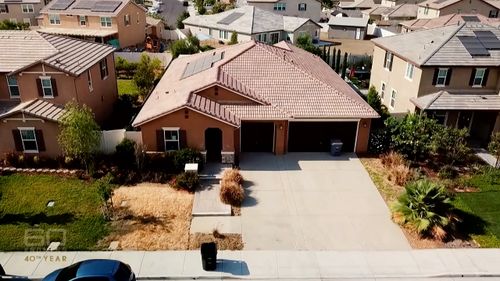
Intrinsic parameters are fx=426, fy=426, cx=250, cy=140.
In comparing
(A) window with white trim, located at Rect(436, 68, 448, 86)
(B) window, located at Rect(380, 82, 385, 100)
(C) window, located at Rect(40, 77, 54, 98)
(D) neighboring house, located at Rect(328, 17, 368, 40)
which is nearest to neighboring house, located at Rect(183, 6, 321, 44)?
(D) neighboring house, located at Rect(328, 17, 368, 40)

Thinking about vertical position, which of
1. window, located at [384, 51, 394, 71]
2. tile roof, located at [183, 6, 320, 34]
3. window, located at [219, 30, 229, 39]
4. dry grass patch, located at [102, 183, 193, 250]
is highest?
window, located at [384, 51, 394, 71]

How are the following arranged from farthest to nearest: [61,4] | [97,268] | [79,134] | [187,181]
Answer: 1. [61,4]
2. [79,134]
3. [187,181]
4. [97,268]

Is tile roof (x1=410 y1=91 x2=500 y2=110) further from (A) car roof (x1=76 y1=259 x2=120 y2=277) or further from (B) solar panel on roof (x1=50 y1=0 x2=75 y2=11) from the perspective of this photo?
(B) solar panel on roof (x1=50 y1=0 x2=75 y2=11)

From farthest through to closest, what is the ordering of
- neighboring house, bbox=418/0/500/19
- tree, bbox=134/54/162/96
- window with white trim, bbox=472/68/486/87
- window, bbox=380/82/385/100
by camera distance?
neighboring house, bbox=418/0/500/19 → window, bbox=380/82/385/100 → tree, bbox=134/54/162/96 → window with white trim, bbox=472/68/486/87

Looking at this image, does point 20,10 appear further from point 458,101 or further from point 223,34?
point 458,101

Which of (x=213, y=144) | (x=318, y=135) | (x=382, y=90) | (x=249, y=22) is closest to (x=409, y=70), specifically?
(x=382, y=90)

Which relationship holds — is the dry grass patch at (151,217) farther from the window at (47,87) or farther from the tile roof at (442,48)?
the tile roof at (442,48)
